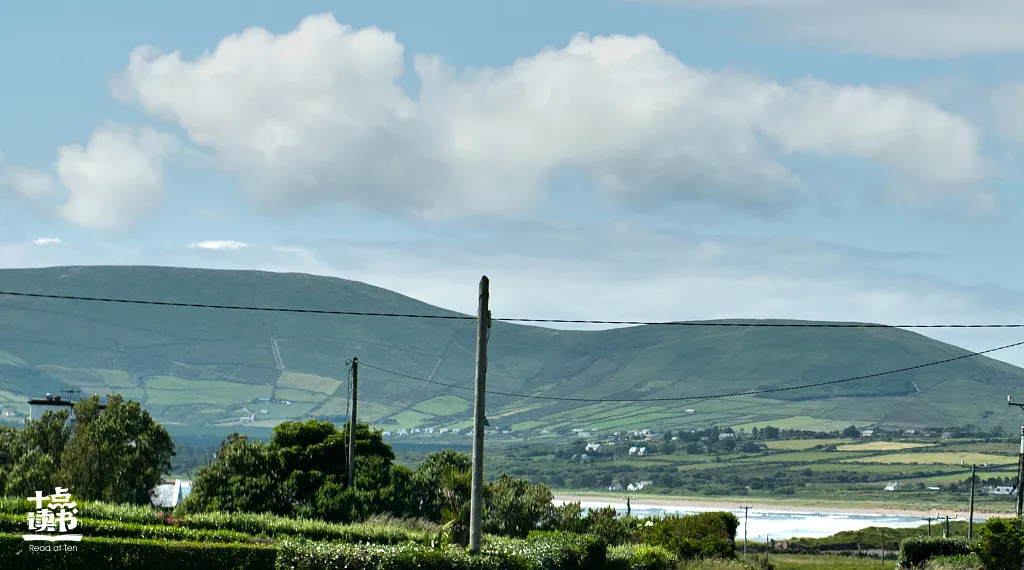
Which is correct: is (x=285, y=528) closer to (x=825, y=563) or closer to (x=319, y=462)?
(x=319, y=462)

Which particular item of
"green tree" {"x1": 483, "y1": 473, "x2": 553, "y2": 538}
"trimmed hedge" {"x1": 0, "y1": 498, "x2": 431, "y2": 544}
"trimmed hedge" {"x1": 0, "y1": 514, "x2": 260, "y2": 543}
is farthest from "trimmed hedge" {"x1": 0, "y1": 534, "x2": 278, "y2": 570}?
"green tree" {"x1": 483, "y1": 473, "x2": 553, "y2": 538}

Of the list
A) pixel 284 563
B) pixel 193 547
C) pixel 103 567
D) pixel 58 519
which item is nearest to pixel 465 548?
pixel 284 563

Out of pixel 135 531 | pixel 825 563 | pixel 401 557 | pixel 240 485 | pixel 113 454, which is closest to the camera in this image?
pixel 401 557

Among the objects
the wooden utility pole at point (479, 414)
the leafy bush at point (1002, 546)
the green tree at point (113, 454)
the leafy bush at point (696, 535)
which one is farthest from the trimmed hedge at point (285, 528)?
the leafy bush at point (1002, 546)

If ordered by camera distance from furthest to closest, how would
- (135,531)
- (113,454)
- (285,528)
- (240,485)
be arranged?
(240,485) → (113,454) → (285,528) → (135,531)

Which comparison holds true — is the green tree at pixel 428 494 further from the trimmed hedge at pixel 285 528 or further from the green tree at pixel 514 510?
the trimmed hedge at pixel 285 528

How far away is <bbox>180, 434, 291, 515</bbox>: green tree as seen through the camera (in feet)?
202

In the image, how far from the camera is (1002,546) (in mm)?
50719

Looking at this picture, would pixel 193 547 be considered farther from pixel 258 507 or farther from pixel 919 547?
pixel 919 547

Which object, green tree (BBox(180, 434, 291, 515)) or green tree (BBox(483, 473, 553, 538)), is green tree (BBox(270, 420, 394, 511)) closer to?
green tree (BBox(180, 434, 291, 515))

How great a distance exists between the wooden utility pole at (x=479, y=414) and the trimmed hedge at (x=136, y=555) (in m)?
6.63

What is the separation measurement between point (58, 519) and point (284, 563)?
31.0ft

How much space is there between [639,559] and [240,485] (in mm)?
26283

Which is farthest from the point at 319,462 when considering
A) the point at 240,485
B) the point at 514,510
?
the point at 514,510
